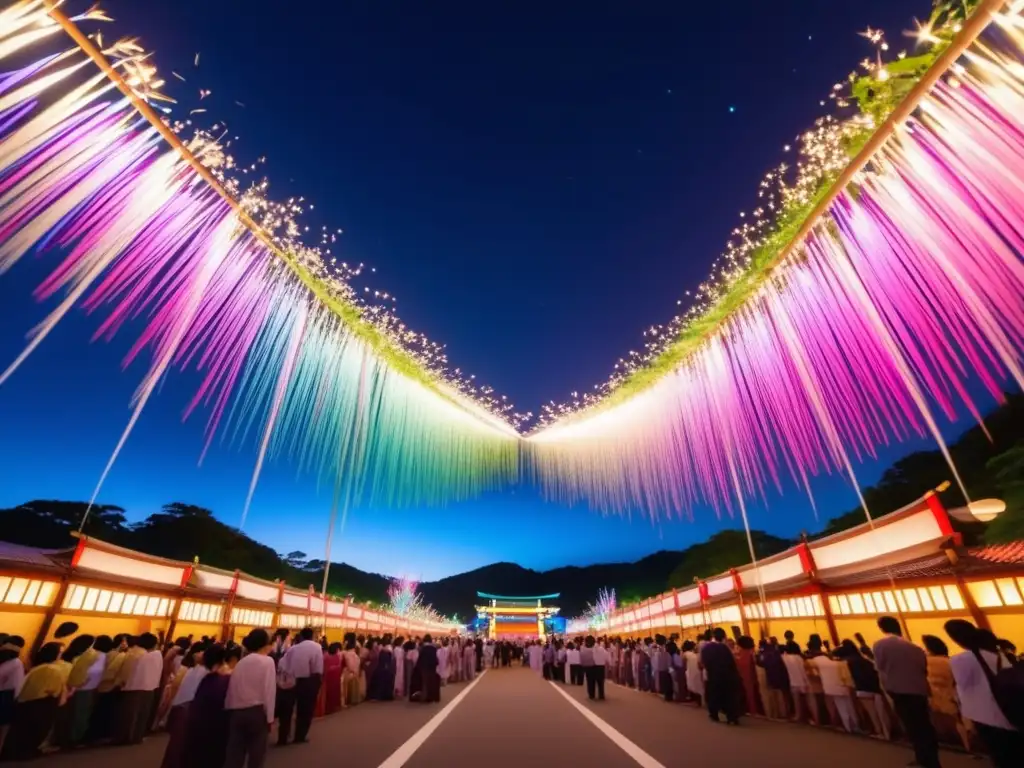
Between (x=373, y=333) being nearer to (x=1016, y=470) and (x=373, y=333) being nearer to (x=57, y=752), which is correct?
(x=57, y=752)

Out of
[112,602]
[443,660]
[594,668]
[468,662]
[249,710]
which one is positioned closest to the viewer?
[249,710]

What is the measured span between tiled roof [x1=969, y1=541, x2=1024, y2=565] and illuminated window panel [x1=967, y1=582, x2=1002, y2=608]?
1.58ft

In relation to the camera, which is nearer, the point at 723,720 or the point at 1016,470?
the point at 723,720

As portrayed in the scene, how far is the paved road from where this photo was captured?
6465 mm

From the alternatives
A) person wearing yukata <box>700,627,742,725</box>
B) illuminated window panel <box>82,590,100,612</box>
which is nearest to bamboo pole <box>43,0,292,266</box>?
illuminated window panel <box>82,590,100,612</box>

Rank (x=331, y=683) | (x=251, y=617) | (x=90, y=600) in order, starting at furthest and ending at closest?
(x=251, y=617) < (x=90, y=600) < (x=331, y=683)

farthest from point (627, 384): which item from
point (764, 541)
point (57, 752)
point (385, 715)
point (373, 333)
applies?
point (764, 541)

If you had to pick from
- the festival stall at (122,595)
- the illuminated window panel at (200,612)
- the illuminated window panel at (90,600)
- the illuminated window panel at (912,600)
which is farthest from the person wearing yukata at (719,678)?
the illuminated window panel at (200,612)

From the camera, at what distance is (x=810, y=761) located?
657 cm

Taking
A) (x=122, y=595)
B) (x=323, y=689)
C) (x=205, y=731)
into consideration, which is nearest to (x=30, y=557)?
(x=122, y=595)

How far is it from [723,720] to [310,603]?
2299 cm

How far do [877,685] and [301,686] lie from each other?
30.5ft

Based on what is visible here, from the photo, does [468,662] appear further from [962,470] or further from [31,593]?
[962,470]

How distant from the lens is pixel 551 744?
24.9ft
